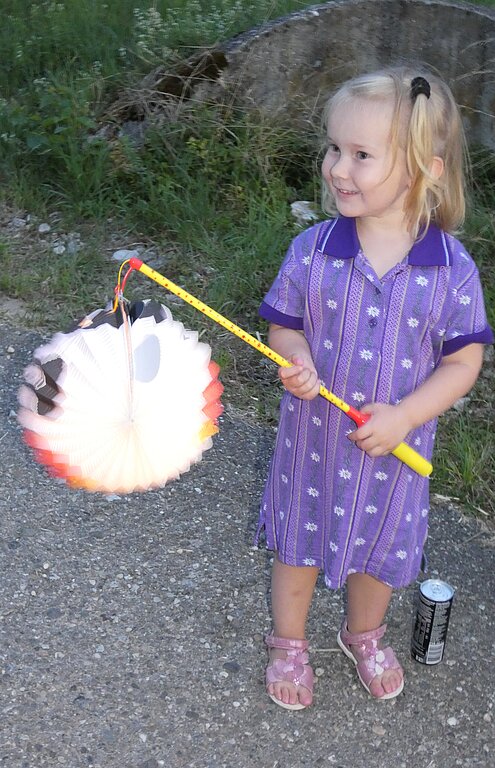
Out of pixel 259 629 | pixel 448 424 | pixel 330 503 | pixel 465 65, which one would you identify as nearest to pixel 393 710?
pixel 259 629

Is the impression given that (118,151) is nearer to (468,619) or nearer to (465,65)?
(465,65)

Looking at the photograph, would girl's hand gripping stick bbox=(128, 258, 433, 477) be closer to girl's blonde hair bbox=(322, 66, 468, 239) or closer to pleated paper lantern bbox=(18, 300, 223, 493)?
pleated paper lantern bbox=(18, 300, 223, 493)

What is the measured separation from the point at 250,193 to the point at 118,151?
632 millimetres

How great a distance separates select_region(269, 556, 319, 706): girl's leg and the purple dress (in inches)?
3.0

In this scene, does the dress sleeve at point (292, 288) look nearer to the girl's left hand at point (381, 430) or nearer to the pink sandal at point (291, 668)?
the girl's left hand at point (381, 430)

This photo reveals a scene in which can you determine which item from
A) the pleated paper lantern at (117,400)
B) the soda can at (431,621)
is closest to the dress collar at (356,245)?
the pleated paper lantern at (117,400)

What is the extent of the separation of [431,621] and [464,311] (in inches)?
33.1

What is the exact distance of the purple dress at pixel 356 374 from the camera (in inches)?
80.6

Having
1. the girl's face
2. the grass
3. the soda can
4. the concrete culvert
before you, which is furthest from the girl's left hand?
the concrete culvert

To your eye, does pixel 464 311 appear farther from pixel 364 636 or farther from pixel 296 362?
pixel 364 636

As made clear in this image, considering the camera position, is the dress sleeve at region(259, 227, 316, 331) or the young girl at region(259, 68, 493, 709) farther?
the dress sleeve at region(259, 227, 316, 331)

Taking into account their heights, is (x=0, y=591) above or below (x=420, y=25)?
below

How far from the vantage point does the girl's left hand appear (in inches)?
79.0

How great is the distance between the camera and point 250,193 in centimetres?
438
